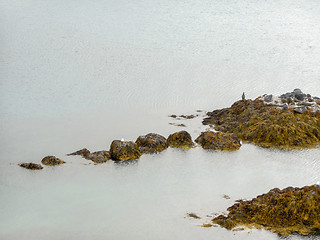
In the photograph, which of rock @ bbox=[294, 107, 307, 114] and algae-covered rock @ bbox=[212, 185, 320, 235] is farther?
rock @ bbox=[294, 107, 307, 114]

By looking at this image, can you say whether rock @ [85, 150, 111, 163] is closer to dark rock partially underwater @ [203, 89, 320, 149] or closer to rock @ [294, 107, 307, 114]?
dark rock partially underwater @ [203, 89, 320, 149]

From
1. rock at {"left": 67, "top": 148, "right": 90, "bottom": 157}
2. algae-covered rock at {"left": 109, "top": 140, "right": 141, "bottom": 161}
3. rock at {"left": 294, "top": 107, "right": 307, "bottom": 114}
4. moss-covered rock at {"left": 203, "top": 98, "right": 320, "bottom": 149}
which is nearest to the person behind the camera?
algae-covered rock at {"left": 109, "top": 140, "right": 141, "bottom": 161}

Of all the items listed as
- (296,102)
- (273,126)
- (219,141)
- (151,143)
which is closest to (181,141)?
(151,143)

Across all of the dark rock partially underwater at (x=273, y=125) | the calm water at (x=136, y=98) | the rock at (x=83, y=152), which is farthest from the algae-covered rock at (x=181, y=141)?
the rock at (x=83, y=152)

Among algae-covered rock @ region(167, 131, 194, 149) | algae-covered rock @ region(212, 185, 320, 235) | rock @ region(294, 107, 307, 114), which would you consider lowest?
algae-covered rock @ region(212, 185, 320, 235)

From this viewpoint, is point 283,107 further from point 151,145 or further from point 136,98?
point 136,98

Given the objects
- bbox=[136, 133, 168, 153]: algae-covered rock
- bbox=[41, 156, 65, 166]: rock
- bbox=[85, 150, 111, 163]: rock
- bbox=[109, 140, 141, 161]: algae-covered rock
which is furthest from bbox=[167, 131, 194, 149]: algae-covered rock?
bbox=[41, 156, 65, 166]: rock

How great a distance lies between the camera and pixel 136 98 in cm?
1889

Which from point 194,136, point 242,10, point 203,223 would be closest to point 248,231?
point 203,223

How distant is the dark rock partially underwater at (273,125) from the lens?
15031 millimetres

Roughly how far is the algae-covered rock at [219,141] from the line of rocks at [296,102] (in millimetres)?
1813

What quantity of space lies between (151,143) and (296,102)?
446 centimetres

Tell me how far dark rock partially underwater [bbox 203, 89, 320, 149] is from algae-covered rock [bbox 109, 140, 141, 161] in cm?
266

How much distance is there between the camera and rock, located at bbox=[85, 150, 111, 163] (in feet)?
46.1
